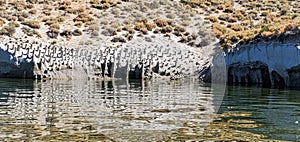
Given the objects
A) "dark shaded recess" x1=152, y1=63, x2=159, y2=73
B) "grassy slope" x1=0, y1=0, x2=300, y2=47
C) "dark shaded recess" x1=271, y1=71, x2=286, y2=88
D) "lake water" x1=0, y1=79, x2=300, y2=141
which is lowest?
"lake water" x1=0, y1=79, x2=300, y2=141

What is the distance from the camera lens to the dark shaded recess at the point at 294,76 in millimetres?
27500

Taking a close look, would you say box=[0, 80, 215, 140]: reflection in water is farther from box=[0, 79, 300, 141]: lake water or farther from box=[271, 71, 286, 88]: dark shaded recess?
box=[271, 71, 286, 88]: dark shaded recess

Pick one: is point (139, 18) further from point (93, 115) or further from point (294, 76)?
point (93, 115)

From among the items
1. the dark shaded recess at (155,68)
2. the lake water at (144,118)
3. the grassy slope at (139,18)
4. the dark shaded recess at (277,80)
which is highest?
the grassy slope at (139,18)

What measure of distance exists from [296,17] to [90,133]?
43.6 metres

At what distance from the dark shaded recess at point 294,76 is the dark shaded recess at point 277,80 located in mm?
411

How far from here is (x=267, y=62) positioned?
95.2ft

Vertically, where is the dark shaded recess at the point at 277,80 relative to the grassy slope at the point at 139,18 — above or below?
below

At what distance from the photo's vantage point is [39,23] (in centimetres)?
4656

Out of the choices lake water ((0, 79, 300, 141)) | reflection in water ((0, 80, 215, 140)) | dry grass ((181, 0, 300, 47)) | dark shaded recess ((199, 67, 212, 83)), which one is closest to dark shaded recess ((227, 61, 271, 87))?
dark shaded recess ((199, 67, 212, 83))

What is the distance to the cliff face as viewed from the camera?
27656 millimetres

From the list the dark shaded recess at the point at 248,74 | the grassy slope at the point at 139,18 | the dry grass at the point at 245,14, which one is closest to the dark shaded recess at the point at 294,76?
the dark shaded recess at the point at 248,74

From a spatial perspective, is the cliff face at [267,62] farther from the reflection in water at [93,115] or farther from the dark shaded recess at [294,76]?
the reflection in water at [93,115]

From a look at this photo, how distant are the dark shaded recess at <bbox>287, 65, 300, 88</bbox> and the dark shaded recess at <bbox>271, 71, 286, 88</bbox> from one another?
411mm
